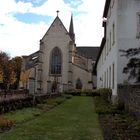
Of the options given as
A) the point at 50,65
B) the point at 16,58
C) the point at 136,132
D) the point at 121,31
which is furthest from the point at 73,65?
the point at 136,132

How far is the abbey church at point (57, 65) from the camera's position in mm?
76062

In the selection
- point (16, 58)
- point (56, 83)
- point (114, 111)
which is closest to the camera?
point (114, 111)

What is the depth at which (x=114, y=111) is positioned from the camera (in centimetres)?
2117

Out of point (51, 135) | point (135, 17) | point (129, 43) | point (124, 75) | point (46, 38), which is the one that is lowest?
point (51, 135)

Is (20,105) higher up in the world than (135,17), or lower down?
lower down

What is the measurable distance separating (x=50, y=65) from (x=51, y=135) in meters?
66.4

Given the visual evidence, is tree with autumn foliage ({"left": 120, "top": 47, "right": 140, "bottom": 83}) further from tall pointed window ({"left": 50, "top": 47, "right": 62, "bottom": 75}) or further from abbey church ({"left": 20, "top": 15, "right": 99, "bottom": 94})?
tall pointed window ({"left": 50, "top": 47, "right": 62, "bottom": 75})

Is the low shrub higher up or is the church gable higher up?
the church gable

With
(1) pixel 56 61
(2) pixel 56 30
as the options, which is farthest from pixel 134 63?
(2) pixel 56 30

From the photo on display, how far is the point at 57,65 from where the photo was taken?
78.2 metres

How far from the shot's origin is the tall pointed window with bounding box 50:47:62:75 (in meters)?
78.0

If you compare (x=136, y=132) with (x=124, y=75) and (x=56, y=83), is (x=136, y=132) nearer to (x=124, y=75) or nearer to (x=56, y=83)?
(x=124, y=75)

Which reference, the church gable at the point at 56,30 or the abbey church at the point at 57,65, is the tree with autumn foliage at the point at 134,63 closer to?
the abbey church at the point at 57,65

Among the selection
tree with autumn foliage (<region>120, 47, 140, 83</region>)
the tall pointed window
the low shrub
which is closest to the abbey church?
the tall pointed window
